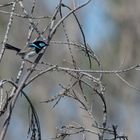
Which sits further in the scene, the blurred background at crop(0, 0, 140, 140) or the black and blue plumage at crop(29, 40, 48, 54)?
the blurred background at crop(0, 0, 140, 140)

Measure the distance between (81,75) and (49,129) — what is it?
12.5m

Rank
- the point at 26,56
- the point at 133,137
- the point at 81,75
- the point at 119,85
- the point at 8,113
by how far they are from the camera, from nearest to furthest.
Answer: the point at 8,113, the point at 81,75, the point at 26,56, the point at 133,137, the point at 119,85

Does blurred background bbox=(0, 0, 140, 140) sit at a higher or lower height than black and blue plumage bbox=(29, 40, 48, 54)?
higher

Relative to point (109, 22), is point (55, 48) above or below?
below

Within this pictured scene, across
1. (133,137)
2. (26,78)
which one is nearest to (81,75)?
(26,78)

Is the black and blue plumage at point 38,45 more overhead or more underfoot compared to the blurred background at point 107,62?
more underfoot

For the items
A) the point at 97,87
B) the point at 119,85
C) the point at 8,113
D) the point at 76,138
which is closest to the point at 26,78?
the point at 8,113

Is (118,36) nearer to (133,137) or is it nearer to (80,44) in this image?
(133,137)

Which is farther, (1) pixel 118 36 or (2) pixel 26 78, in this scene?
(1) pixel 118 36

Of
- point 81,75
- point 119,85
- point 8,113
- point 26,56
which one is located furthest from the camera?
point 119,85

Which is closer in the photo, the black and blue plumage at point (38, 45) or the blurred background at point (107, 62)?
the black and blue plumage at point (38, 45)

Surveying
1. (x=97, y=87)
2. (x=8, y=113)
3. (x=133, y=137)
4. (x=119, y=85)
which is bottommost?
(x=8, y=113)

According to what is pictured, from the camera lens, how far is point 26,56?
3.31 m

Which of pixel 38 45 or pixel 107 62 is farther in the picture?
pixel 107 62
